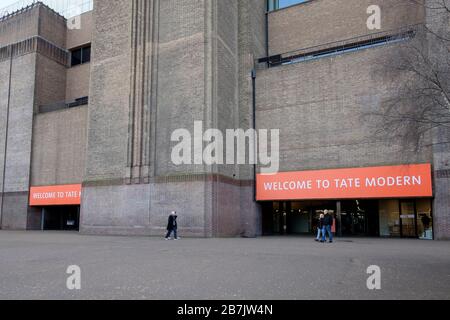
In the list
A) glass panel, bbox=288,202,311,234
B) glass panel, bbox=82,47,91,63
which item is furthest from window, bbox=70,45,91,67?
glass panel, bbox=288,202,311,234

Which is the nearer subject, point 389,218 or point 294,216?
point 389,218

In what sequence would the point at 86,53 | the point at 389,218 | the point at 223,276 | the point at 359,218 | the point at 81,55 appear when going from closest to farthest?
1. the point at 223,276
2. the point at 389,218
3. the point at 359,218
4. the point at 86,53
5. the point at 81,55

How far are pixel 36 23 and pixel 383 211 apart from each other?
29.5m

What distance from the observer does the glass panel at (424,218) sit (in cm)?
2183

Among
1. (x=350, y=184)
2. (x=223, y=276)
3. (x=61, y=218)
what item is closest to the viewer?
(x=223, y=276)

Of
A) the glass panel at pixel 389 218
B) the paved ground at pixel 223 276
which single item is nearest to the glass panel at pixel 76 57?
the paved ground at pixel 223 276

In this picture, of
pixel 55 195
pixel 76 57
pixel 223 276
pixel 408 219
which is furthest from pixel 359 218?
pixel 76 57

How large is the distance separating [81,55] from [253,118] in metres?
18.2

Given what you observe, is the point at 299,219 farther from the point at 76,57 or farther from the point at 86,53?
the point at 76,57

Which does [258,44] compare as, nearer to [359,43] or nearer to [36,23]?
[359,43]

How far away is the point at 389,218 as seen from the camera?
78.7 feet

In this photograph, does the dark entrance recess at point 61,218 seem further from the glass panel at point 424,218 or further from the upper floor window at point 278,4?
the glass panel at point 424,218

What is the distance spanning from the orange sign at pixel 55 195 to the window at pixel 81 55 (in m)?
11.2
